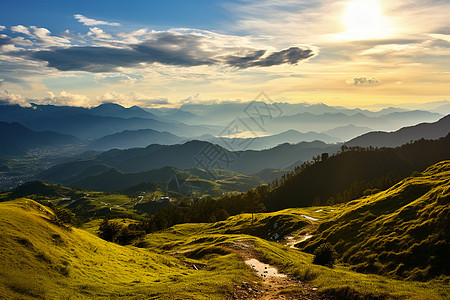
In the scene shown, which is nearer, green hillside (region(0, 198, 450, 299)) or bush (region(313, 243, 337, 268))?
green hillside (region(0, 198, 450, 299))

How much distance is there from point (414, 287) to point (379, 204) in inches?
1882

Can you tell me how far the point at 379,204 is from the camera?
74.4 m

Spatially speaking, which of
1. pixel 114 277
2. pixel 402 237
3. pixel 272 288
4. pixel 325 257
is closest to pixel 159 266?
pixel 114 277

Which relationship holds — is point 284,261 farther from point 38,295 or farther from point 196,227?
point 196,227

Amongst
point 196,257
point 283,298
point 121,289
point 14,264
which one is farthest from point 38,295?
point 196,257

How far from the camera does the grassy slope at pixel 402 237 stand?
3821 centimetres

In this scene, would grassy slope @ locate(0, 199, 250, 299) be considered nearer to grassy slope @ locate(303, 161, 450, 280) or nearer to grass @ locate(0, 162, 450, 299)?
grass @ locate(0, 162, 450, 299)

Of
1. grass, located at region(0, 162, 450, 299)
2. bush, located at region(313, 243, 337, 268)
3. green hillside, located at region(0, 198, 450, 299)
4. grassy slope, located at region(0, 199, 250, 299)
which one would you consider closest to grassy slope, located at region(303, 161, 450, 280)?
grass, located at region(0, 162, 450, 299)

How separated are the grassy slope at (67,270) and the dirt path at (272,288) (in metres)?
2.09

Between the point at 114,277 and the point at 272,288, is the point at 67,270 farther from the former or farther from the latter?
the point at 272,288

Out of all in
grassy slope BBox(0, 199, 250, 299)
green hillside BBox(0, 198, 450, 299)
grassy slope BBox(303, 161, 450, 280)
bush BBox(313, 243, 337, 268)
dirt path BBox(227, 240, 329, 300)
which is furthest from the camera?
bush BBox(313, 243, 337, 268)

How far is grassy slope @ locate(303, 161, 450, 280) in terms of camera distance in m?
38.2

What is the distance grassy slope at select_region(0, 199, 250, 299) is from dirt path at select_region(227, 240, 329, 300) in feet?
6.86

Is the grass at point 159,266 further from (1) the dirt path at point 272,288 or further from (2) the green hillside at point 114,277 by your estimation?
(1) the dirt path at point 272,288
